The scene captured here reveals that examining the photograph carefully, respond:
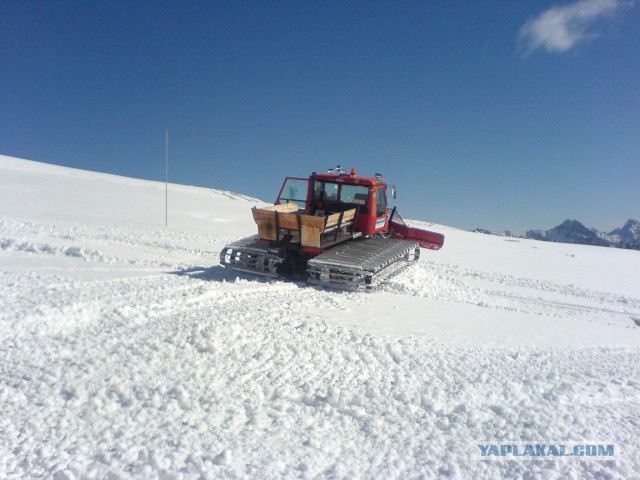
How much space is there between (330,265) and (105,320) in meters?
4.08

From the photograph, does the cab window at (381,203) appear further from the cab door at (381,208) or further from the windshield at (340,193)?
the windshield at (340,193)

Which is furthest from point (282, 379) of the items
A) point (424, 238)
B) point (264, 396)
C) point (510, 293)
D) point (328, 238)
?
point (424, 238)

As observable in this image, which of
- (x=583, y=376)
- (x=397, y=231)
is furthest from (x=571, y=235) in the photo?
(x=583, y=376)

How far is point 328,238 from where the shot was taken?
979 cm

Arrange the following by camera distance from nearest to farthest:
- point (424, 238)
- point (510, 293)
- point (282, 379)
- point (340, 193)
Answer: point (282, 379) < point (510, 293) < point (340, 193) < point (424, 238)

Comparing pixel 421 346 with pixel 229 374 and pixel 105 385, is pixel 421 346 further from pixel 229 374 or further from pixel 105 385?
pixel 105 385

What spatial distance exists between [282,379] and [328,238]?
5793mm

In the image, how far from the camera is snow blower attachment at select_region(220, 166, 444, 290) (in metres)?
8.30

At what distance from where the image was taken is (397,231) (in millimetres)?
13297

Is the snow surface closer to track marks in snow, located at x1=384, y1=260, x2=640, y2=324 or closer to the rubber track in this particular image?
the rubber track

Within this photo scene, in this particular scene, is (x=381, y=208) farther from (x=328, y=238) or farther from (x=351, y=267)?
(x=351, y=267)

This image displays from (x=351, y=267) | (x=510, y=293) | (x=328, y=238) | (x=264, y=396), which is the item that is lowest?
(x=264, y=396)

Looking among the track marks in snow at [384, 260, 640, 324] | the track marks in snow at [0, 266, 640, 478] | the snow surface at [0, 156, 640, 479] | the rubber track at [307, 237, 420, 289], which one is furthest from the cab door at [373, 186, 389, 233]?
the track marks in snow at [0, 266, 640, 478]

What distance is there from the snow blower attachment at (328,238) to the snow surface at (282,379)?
0.43 metres
